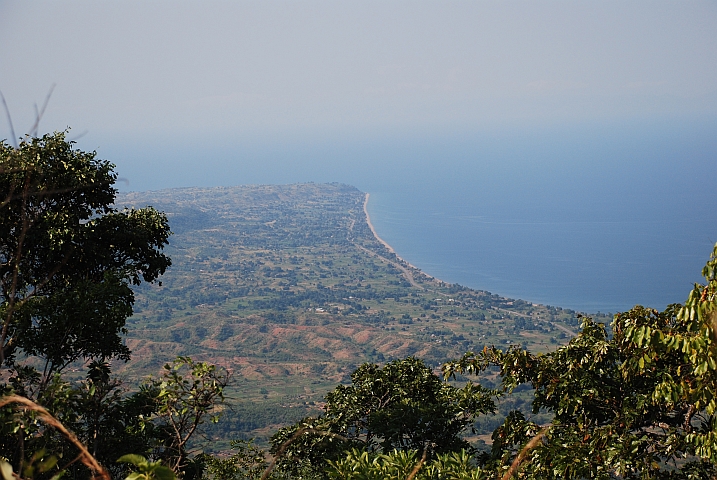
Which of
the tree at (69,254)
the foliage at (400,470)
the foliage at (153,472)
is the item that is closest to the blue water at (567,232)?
the tree at (69,254)

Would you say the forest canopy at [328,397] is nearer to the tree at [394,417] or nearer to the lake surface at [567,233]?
the tree at [394,417]

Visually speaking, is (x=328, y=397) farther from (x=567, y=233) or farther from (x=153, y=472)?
(x=567, y=233)

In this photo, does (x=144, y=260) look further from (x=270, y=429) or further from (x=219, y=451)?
(x=270, y=429)

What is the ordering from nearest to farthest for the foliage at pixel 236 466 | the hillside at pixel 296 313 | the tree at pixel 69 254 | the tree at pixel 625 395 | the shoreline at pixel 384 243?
the tree at pixel 625 395 → the tree at pixel 69 254 → the foliage at pixel 236 466 → the hillside at pixel 296 313 → the shoreline at pixel 384 243

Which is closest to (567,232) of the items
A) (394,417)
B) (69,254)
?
(394,417)

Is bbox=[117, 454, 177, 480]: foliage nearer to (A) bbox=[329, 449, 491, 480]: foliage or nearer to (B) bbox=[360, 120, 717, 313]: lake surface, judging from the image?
(A) bbox=[329, 449, 491, 480]: foliage

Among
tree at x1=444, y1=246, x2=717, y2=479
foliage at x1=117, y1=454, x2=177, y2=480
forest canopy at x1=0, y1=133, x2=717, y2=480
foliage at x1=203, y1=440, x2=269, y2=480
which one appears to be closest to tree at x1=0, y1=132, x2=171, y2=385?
forest canopy at x1=0, y1=133, x2=717, y2=480

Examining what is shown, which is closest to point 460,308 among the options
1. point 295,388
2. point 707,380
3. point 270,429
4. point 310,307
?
point 310,307
